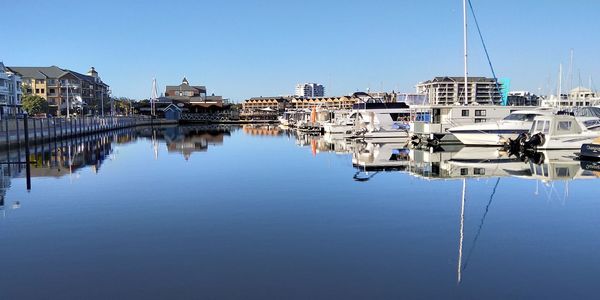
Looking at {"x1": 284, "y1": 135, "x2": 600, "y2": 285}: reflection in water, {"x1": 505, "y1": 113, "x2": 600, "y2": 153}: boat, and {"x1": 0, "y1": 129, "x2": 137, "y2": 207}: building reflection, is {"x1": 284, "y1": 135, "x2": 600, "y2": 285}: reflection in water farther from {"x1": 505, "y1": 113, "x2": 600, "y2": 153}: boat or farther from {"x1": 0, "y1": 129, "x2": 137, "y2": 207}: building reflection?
{"x1": 0, "y1": 129, "x2": 137, "y2": 207}: building reflection

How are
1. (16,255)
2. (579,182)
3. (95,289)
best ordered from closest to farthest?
(95,289) → (16,255) → (579,182)

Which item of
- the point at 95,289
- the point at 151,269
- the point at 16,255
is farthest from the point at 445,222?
the point at 16,255

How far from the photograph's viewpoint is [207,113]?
133375 mm

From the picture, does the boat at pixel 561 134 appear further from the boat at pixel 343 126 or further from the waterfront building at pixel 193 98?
the waterfront building at pixel 193 98

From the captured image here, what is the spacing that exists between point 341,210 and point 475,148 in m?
24.3

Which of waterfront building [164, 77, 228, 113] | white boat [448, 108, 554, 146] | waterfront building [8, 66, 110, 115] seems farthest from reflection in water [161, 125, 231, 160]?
waterfront building [164, 77, 228, 113]

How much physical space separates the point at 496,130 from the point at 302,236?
92.8ft

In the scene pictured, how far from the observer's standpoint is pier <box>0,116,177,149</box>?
3370 cm

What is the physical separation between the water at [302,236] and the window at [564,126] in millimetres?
11071

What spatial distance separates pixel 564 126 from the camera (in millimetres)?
31688

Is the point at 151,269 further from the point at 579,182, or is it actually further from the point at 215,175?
the point at 579,182

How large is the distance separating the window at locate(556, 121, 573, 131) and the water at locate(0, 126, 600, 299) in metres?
11.1

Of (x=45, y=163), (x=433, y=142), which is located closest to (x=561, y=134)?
(x=433, y=142)

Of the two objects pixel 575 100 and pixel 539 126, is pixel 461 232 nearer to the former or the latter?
pixel 539 126
